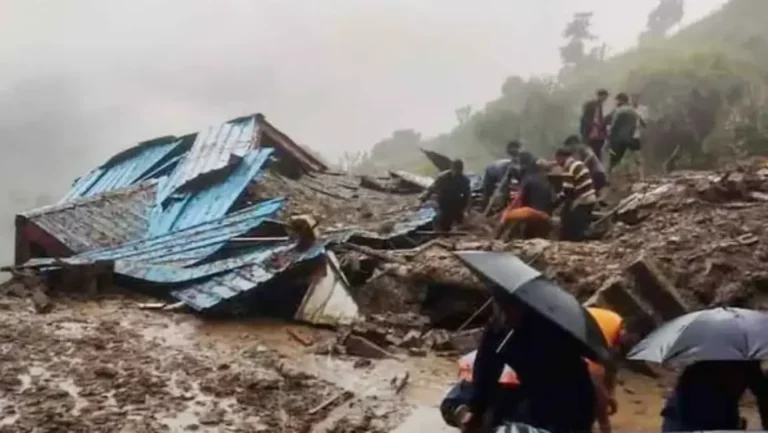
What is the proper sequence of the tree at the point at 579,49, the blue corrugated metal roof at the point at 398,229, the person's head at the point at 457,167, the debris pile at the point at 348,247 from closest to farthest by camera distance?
the debris pile at the point at 348,247 → the blue corrugated metal roof at the point at 398,229 → the person's head at the point at 457,167 → the tree at the point at 579,49

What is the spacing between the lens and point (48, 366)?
7.05 meters

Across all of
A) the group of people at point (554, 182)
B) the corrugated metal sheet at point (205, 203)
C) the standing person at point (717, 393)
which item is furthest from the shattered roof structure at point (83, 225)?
the standing person at point (717, 393)

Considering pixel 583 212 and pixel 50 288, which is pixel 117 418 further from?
pixel 583 212

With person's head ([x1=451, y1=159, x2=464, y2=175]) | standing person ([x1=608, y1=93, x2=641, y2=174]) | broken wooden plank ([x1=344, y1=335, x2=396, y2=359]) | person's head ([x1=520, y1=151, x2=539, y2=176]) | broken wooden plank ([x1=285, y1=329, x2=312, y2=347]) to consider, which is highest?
standing person ([x1=608, y1=93, x2=641, y2=174])

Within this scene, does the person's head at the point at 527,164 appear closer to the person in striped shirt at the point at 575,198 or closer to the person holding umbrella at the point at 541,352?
the person in striped shirt at the point at 575,198

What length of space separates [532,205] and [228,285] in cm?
344

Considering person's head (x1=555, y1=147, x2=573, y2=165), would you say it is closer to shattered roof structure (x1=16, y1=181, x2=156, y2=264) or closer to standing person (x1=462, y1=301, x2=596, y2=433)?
shattered roof structure (x1=16, y1=181, x2=156, y2=264)

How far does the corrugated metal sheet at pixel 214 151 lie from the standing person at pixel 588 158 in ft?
19.1

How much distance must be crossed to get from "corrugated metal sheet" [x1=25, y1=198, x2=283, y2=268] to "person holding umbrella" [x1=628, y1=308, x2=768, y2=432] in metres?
8.15

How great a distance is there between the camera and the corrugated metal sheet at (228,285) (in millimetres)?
9414

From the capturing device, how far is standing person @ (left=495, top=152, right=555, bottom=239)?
945cm

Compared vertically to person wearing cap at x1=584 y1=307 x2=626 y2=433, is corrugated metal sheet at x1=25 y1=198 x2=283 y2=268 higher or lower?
lower

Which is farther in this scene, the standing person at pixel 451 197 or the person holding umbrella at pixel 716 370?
the standing person at pixel 451 197

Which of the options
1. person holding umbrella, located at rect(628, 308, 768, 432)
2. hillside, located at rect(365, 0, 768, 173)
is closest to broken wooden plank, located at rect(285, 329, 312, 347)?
person holding umbrella, located at rect(628, 308, 768, 432)
